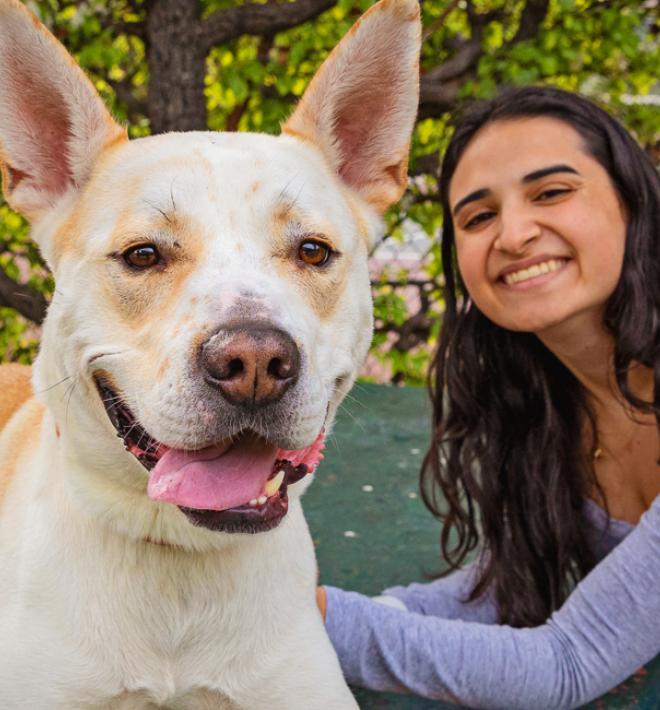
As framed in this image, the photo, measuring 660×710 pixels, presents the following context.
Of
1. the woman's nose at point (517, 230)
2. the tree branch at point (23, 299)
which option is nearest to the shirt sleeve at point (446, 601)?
the woman's nose at point (517, 230)

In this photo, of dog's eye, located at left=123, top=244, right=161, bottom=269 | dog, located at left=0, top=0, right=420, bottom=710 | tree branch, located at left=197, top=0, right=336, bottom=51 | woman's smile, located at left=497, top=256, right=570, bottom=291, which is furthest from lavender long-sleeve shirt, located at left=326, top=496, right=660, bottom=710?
tree branch, located at left=197, top=0, right=336, bottom=51

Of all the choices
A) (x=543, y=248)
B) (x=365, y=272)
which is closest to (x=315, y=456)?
(x=365, y=272)

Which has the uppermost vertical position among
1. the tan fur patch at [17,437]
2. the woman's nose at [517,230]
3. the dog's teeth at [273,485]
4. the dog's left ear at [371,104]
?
the dog's left ear at [371,104]

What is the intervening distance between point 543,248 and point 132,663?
1.47 m

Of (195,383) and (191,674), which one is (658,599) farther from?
(195,383)

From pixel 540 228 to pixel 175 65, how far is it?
244 cm

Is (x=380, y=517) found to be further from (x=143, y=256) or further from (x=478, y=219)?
(x=143, y=256)

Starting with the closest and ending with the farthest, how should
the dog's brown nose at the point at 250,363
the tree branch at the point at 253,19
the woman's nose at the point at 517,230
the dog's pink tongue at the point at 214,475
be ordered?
the dog's brown nose at the point at 250,363, the dog's pink tongue at the point at 214,475, the woman's nose at the point at 517,230, the tree branch at the point at 253,19

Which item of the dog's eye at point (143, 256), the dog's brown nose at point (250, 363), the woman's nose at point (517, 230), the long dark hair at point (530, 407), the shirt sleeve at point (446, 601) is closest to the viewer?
the dog's brown nose at point (250, 363)

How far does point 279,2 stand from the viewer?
4.41 m

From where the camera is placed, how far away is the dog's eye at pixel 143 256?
5.75 feet

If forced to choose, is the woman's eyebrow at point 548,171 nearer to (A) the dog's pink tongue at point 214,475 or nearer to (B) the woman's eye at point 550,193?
(B) the woman's eye at point 550,193

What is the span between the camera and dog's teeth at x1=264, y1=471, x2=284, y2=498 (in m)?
1.67

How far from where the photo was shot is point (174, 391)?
1548mm
